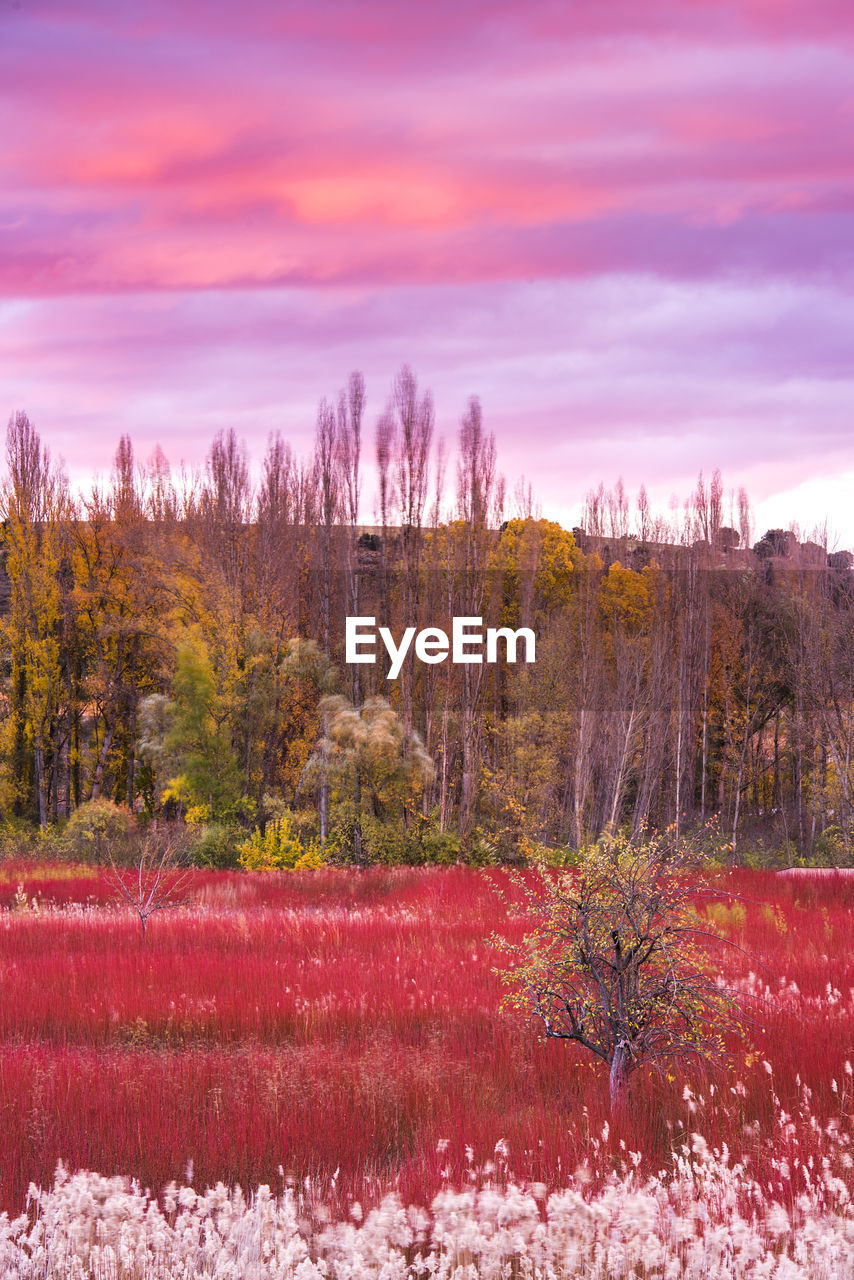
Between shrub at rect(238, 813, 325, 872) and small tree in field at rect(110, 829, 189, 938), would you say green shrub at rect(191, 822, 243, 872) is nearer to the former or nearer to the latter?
small tree in field at rect(110, 829, 189, 938)

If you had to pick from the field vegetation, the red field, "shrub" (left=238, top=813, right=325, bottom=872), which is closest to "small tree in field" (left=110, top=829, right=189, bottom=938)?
the red field

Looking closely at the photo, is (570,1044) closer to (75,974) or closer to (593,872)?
(593,872)

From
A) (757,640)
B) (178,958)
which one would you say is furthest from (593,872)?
(757,640)

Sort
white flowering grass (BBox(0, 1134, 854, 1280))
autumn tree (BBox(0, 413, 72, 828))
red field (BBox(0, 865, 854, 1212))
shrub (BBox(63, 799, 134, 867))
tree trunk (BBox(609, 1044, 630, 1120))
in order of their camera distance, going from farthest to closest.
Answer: autumn tree (BBox(0, 413, 72, 828)) < shrub (BBox(63, 799, 134, 867)) < tree trunk (BBox(609, 1044, 630, 1120)) < red field (BBox(0, 865, 854, 1212)) < white flowering grass (BBox(0, 1134, 854, 1280))

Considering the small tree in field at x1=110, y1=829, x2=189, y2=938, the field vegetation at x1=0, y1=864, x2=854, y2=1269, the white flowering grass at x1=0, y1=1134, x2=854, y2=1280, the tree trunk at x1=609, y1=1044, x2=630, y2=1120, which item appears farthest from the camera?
the small tree in field at x1=110, y1=829, x2=189, y2=938

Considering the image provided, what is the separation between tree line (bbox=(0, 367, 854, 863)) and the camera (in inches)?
1105

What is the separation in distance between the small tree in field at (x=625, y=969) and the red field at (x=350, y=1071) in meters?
0.29

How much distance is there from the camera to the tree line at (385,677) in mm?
28062

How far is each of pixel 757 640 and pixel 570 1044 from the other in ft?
122

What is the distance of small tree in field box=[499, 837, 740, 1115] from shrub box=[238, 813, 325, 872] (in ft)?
57.1

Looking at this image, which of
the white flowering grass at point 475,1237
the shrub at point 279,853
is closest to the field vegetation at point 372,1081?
the white flowering grass at point 475,1237

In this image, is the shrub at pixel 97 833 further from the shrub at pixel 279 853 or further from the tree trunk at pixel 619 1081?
the tree trunk at pixel 619 1081

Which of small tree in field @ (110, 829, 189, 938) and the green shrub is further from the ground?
small tree in field @ (110, 829, 189, 938)

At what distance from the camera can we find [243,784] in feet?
102
